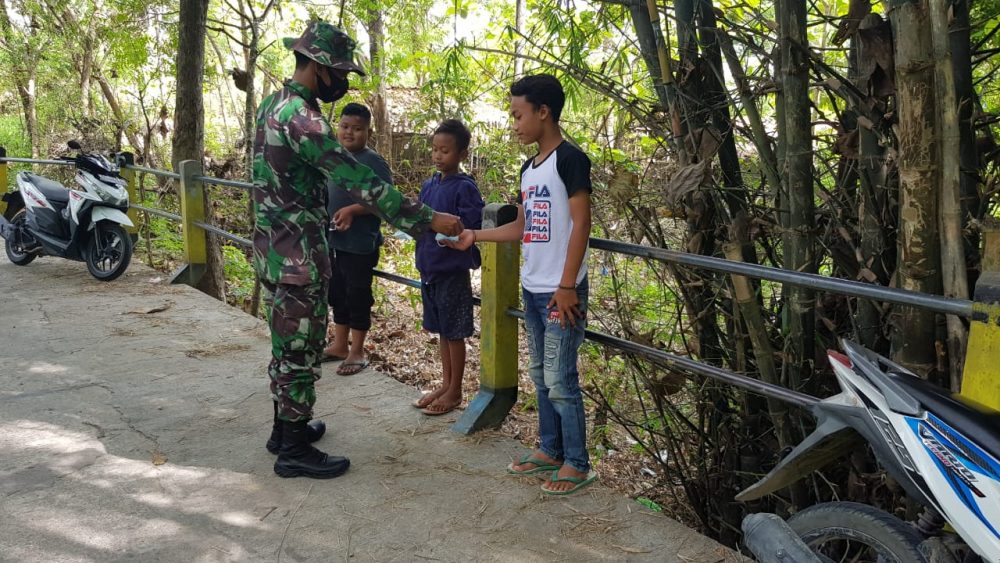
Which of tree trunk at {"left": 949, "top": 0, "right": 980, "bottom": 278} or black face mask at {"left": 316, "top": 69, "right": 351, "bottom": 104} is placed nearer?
tree trunk at {"left": 949, "top": 0, "right": 980, "bottom": 278}

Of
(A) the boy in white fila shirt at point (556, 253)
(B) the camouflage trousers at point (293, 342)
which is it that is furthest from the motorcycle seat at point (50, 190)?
(A) the boy in white fila shirt at point (556, 253)

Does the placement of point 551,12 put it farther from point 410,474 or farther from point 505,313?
point 410,474

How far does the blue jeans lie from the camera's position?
3.05 metres

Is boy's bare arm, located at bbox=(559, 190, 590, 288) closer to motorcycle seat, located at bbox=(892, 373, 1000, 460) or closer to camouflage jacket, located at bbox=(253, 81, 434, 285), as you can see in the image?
camouflage jacket, located at bbox=(253, 81, 434, 285)

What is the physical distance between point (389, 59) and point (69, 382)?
893 cm

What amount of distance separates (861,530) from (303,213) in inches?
92.1

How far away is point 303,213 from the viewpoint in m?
3.25

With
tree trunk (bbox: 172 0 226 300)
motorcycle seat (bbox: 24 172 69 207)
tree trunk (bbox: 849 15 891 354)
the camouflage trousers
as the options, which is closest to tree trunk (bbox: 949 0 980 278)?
tree trunk (bbox: 849 15 891 354)

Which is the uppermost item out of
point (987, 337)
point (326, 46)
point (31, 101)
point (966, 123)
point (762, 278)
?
point (31, 101)

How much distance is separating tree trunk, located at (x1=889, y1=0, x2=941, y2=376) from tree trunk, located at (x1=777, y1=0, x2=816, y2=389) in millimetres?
Answer: 406

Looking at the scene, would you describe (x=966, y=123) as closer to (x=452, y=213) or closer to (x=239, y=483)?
(x=452, y=213)

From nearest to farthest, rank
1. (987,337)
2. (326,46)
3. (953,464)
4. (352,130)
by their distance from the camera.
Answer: (953,464)
(987,337)
(326,46)
(352,130)

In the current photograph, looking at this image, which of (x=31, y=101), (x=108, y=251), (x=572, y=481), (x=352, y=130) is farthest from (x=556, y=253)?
(x=31, y=101)

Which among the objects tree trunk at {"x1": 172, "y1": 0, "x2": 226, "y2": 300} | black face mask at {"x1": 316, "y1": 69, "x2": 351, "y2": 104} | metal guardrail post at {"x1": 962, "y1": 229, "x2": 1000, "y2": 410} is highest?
tree trunk at {"x1": 172, "y1": 0, "x2": 226, "y2": 300}
